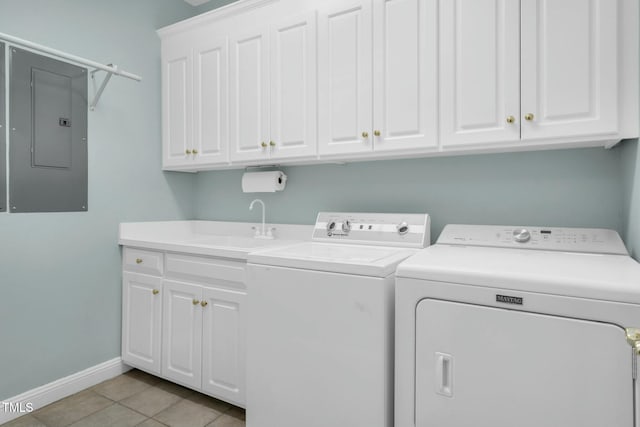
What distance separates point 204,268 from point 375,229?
990 mm

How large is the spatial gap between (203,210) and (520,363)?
99.2 inches

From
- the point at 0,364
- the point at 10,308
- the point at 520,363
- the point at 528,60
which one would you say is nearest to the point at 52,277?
the point at 10,308

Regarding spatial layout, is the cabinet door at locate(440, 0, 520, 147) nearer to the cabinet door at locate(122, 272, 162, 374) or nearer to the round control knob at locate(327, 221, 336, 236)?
the round control knob at locate(327, 221, 336, 236)

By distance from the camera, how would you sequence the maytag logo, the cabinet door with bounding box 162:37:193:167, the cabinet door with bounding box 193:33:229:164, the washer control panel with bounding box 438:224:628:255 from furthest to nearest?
the cabinet door with bounding box 162:37:193:167 < the cabinet door with bounding box 193:33:229:164 < the washer control panel with bounding box 438:224:628:255 < the maytag logo

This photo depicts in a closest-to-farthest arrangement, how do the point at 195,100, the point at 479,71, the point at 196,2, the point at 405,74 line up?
the point at 479,71, the point at 405,74, the point at 195,100, the point at 196,2

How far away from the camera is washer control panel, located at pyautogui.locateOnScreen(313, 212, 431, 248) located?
183cm

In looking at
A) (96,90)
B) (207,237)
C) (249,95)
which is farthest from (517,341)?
(96,90)

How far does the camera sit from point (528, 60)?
58.9 inches

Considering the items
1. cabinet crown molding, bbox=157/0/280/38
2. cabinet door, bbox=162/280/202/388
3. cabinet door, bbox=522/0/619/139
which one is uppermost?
cabinet crown molding, bbox=157/0/280/38

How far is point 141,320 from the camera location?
7.75 ft

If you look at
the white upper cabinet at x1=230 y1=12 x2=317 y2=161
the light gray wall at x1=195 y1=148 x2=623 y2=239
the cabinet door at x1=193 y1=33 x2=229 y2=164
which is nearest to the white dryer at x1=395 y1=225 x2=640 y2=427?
the light gray wall at x1=195 y1=148 x2=623 y2=239

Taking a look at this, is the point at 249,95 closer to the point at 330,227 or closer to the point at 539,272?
the point at 330,227

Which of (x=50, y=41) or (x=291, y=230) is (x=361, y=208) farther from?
(x=50, y=41)

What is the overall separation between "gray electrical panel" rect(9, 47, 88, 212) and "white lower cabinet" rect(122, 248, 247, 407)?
563mm
